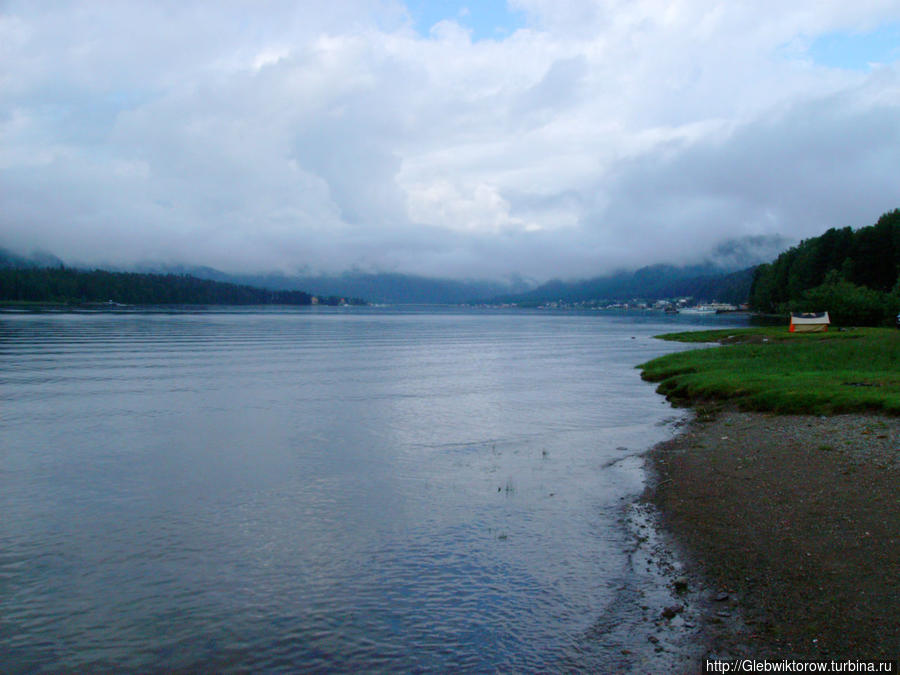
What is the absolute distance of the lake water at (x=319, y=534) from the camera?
12.5 m

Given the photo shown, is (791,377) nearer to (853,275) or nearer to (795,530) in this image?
(795,530)

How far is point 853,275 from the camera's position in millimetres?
149750

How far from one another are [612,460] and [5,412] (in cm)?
3538

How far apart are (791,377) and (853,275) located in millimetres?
132547

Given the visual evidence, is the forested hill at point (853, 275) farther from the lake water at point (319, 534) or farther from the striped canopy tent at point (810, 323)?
the lake water at point (319, 534)

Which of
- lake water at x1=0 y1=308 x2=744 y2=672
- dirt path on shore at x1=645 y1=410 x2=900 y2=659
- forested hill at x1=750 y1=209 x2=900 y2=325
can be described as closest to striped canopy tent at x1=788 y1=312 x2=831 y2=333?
forested hill at x1=750 y1=209 x2=900 y2=325

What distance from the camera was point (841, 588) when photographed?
12.7 meters

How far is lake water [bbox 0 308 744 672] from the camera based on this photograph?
12477 mm

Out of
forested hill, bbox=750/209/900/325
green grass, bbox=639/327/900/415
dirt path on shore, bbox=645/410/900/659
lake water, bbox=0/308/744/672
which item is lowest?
lake water, bbox=0/308/744/672

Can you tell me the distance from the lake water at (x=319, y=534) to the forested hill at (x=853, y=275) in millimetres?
88761

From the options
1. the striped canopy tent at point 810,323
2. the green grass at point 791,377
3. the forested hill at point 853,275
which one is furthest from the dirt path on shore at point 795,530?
the forested hill at point 853,275

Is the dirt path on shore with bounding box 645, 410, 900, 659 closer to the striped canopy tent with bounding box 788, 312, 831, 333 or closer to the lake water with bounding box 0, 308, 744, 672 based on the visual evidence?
the lake water with bounding box 0, 308, 744, 672

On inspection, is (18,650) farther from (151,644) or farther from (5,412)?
(5,412)

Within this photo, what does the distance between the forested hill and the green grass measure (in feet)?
202
